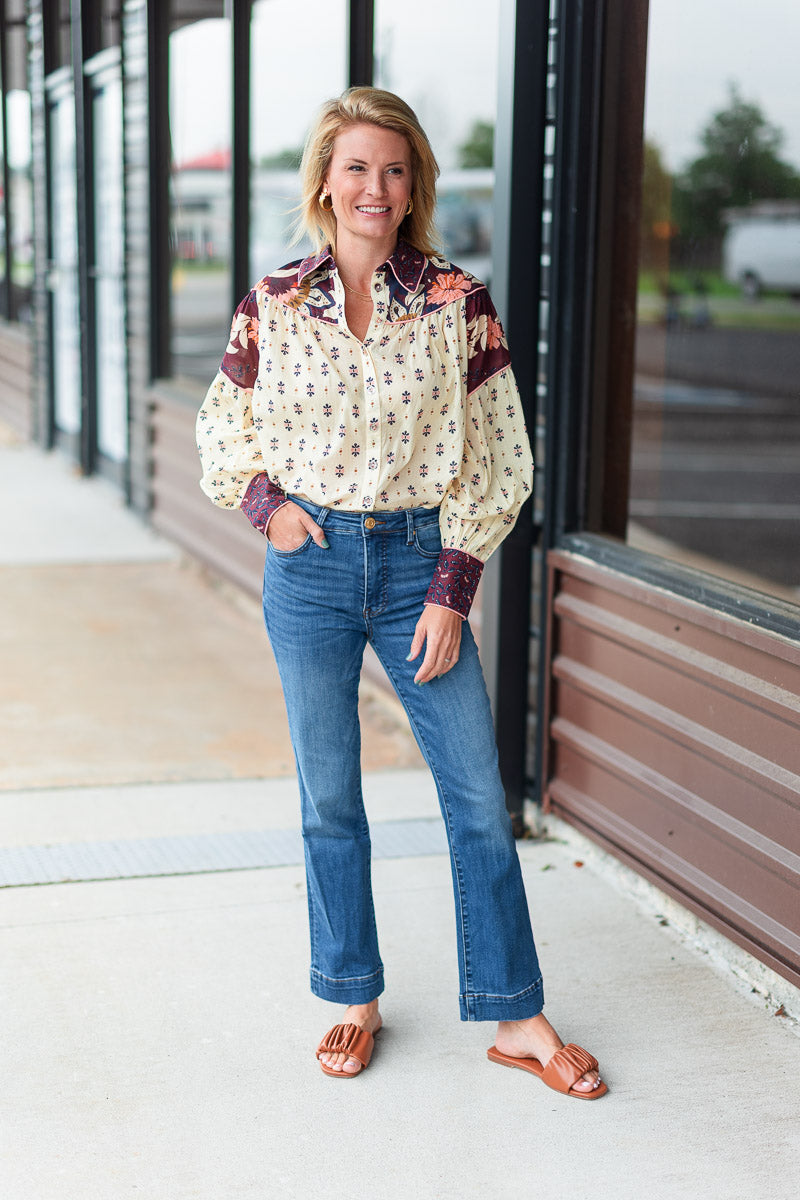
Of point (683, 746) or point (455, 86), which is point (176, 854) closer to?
point (683, 746)

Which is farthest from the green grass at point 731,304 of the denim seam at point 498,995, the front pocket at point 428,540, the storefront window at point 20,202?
the denim seam at point 498,995

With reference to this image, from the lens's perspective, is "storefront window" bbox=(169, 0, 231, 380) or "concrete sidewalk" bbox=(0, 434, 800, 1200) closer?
"concrete sidewalk" bbox=(0, 434, 800, 1200)

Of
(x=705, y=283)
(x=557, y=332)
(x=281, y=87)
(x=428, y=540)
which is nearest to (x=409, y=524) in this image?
(x=428, y=540)

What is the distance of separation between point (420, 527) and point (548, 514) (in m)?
1.18

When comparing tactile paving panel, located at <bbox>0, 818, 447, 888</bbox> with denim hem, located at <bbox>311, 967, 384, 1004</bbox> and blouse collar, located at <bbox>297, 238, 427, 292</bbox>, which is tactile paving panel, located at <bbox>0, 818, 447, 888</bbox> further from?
blouse collar, located at <bbox>297, 238, 427, 292</bbox>

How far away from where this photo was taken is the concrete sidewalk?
2.21m

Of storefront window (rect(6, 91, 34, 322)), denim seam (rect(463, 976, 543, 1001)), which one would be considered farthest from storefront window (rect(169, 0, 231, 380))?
denim seam (rect(463, 976, 543, 1001))

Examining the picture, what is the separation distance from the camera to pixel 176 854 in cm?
347

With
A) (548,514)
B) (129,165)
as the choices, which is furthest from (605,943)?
(129,165)

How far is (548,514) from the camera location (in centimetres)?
347

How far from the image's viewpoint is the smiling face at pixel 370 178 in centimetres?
221

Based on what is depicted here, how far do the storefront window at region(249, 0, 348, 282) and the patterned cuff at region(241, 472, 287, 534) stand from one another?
3535 millimetres

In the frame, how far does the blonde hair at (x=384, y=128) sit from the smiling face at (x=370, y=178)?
0.02m

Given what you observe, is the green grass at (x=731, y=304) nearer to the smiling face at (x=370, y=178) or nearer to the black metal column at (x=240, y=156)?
the black metal column at (x=240, y=156)
